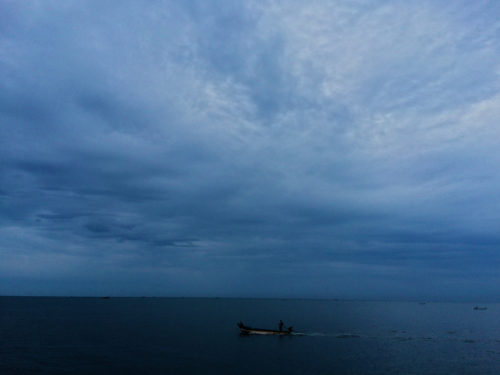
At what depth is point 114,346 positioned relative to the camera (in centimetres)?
5841

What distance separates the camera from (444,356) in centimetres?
5656

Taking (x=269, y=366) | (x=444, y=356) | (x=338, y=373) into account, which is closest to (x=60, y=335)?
(x=269, y=366)

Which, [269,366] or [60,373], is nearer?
[60,373]

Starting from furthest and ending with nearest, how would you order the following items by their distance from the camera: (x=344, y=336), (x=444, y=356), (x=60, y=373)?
1. (x=344, y=336)
2. (x=444, y=356)
3. (x=60, y=373)

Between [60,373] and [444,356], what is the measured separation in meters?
49.8

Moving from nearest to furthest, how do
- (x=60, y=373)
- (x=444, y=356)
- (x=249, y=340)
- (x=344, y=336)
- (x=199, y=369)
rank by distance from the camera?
(x=60, y=373)
(x=199, y=369)
(x=444, y=356)
(x=249, y=340)
(x=344, y=336)

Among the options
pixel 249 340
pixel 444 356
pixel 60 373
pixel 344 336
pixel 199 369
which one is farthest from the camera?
pixel 344 336

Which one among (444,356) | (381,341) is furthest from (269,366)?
(381,341)

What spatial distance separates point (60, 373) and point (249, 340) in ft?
115

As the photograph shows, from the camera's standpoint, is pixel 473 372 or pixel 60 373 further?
pixel 473 372

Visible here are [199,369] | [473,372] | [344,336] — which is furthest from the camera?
[344,336]

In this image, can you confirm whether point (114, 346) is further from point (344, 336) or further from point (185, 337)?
point (344, 336)

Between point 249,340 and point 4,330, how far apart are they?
48.0 metres

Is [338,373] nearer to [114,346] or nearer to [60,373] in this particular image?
[60,373]
